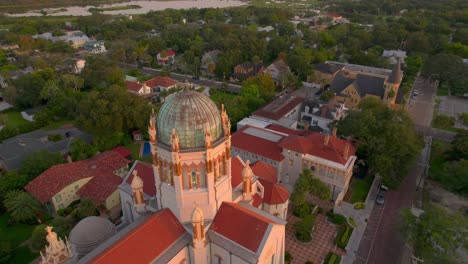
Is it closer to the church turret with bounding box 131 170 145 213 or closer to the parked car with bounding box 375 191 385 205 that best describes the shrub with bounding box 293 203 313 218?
the parked car with bounding box 375 191 385 205

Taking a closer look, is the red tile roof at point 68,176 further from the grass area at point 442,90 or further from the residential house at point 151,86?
the grass area at point 442,90

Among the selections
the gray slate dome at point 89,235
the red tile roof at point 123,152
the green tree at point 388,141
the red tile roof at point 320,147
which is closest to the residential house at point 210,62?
the red tile roof at point 123,152

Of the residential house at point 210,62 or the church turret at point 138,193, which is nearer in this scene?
the church turret at point 138,193

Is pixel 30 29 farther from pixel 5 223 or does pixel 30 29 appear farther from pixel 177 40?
pixel 5 223

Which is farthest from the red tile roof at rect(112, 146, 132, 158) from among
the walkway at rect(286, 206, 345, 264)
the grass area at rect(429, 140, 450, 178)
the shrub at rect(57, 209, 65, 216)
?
the grass area at rect(429, 140, 450, 178)

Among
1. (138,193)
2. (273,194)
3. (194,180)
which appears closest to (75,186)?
(138,193)

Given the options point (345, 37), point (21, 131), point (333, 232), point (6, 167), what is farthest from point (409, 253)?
point (345, 37)
